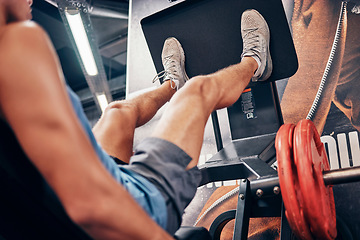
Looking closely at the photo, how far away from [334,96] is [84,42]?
1.95 m

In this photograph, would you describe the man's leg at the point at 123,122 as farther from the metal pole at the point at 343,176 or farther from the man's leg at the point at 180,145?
the metal pole at the point at 343,176

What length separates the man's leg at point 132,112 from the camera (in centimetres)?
109

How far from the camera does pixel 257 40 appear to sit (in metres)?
1.34

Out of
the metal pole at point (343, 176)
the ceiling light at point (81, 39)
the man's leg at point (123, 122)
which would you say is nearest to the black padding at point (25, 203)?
the man's leg at point (123, 122)

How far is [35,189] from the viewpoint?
0.62 meters

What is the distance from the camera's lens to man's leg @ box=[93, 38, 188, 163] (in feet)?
3.57

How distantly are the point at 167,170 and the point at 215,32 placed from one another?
873 mm

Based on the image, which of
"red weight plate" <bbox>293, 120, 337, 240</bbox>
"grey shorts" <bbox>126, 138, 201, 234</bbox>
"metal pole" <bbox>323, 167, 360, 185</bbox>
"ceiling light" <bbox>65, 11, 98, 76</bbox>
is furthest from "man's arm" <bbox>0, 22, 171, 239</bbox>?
"ceiling light" <bbox>65, 11, 98, 76</bbox>

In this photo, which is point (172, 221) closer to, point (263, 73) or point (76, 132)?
point (76, 132)

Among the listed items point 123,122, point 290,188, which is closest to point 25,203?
point 123,122

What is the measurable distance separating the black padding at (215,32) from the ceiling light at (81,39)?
1150 millimetres

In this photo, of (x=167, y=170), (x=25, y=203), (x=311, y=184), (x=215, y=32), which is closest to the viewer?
(x=25, y=203)

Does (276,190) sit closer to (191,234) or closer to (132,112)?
(191,234)

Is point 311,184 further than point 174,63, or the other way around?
point 174,63
